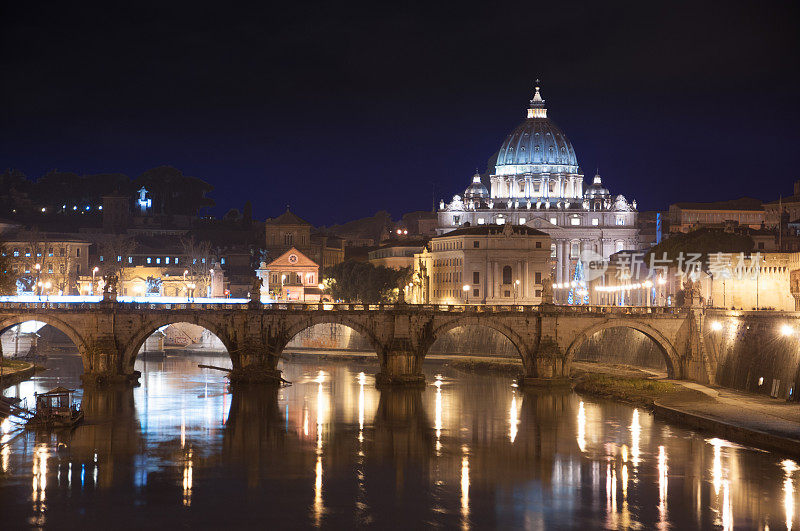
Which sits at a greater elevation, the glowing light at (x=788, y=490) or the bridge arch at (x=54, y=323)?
the bridge arch at (x=54, y=323)

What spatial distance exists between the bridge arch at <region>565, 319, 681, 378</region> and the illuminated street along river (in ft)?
17.5

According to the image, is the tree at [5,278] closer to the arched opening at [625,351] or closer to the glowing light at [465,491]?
the arched opening at [625,351]

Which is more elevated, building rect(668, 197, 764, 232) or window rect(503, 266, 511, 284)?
building rect(668, 197, 764, 232)

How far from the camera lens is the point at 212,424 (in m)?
56.2

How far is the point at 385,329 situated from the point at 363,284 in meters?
53.7

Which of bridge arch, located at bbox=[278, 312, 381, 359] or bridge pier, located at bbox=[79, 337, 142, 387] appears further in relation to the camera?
bridge arch, located at bbox=[278, 312, 381, 359]

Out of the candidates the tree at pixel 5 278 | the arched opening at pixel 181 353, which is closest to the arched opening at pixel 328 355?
the arched opening at pixel 181 353

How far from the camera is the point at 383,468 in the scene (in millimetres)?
46812

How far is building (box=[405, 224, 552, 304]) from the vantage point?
13562cm

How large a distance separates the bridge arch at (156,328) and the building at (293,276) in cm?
5438

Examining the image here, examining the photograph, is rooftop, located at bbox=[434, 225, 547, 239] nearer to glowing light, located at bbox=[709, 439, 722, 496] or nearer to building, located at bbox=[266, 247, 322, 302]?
building, located at bbox=[266, 247, 322, 302]

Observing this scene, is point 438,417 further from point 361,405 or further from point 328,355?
point 328,355

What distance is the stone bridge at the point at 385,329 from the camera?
229 ft

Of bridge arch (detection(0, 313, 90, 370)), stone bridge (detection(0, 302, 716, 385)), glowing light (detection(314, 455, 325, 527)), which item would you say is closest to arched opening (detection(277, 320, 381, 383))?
stone bridge (detection(0, 302, 716, 385))
